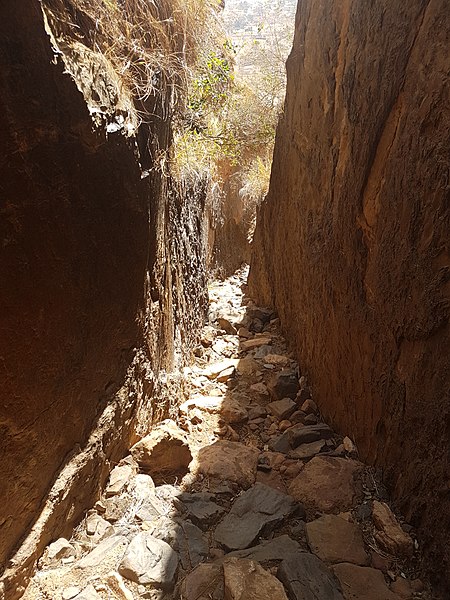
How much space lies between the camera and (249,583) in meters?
1.85

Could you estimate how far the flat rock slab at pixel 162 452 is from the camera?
276cm

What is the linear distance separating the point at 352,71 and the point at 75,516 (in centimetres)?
308

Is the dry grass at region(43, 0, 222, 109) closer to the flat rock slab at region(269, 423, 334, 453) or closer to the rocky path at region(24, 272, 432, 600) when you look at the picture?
the rocky path at region(24, 272, 432, 600)

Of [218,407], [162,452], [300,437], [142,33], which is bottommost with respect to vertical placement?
[162,452]

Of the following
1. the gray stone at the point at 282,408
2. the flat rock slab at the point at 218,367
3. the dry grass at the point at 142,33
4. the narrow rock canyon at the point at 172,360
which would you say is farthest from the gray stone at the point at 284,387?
the dry grass at the point at 142,33

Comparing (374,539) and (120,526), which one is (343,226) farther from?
(120,526)

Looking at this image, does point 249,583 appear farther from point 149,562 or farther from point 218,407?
point 218,407

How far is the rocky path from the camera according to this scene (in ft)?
6.25

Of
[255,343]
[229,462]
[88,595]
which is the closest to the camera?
[88,595]

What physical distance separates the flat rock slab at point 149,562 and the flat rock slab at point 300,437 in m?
1.33

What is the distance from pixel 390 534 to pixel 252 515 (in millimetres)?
708

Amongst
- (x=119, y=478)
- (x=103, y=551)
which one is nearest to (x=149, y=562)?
(x=103, y=551)

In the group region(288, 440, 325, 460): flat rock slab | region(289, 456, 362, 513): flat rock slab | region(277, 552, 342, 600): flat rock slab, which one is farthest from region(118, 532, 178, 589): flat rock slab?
region(288, 440, 325, 460): flat rock slab

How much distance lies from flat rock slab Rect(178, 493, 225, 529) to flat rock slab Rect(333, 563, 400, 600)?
27.7 inches
